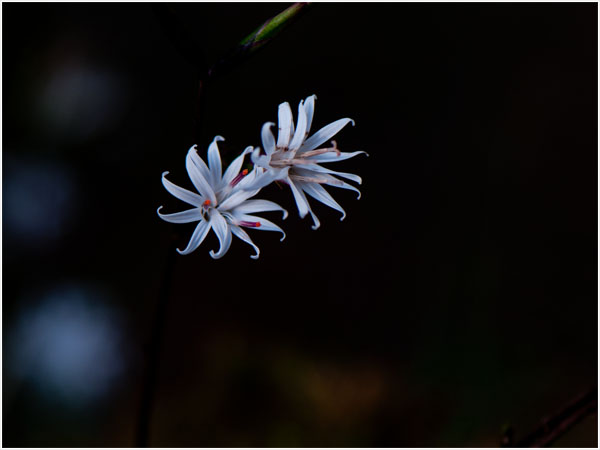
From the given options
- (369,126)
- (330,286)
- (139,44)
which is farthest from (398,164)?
(139,44)

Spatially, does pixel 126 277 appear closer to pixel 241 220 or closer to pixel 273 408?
pixel 273 408

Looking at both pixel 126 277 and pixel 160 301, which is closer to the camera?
pixel 160 301

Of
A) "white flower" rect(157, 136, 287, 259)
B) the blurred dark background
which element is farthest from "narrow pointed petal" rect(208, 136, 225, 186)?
the blurred dark background

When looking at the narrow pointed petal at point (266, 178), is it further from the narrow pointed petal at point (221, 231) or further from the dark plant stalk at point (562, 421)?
the dark plant stalk at point (562, 421)

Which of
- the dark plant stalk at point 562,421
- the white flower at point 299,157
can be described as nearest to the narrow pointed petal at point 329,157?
the white flower at point 299,157

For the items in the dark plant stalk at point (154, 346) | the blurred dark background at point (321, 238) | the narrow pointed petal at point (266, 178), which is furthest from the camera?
the blurred dark background at point (321, 238)
